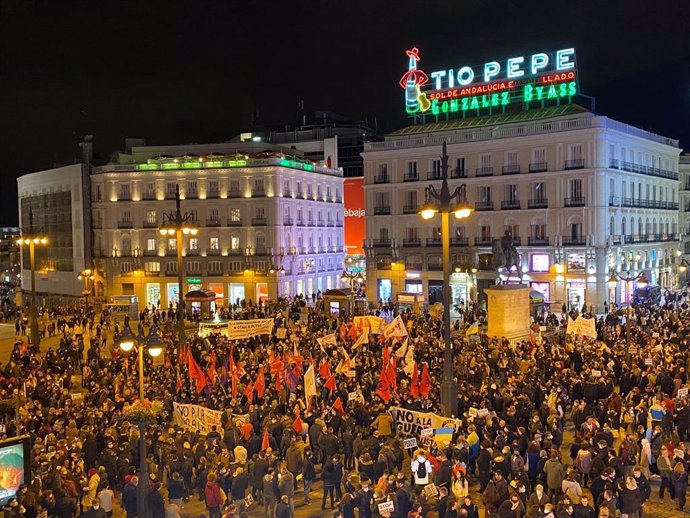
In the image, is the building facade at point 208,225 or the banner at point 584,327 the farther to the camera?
the building facade at point 208,225

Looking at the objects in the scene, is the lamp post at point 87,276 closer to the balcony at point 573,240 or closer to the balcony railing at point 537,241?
the balcony railing at point 537,241

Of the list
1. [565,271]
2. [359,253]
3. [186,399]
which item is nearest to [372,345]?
[186,399]

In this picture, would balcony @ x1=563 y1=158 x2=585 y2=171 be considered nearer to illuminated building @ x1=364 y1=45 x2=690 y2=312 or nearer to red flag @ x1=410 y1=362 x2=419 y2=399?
illuminated building @ x1=364 y1=45 x2=690 y2=312

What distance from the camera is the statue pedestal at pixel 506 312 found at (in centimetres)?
3247

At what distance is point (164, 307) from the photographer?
2566 inches

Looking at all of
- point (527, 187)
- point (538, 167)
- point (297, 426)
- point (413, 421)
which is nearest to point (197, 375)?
point (297, 426)

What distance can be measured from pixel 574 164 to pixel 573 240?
219 inches

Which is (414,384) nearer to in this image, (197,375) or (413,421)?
(413,421)

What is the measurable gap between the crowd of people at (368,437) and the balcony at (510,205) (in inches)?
1111

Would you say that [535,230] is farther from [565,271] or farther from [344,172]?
[344,172]

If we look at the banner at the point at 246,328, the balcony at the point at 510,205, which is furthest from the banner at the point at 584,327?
the balcony at the point at 510,205

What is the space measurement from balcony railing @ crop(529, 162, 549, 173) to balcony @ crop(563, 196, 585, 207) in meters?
2.78

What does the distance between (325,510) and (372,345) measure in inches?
618

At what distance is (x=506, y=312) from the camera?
32.6 meters
